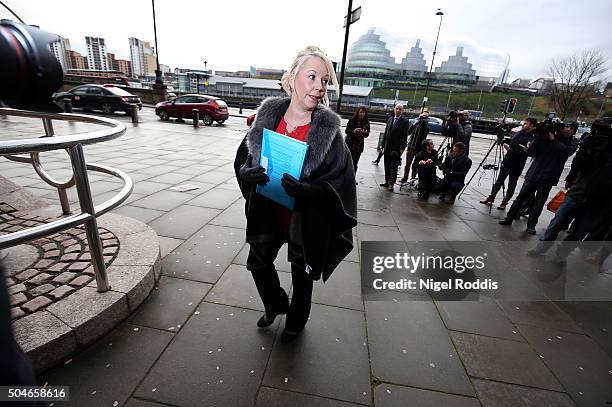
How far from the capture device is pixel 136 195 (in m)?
4.85

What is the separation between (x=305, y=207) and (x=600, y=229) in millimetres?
4775

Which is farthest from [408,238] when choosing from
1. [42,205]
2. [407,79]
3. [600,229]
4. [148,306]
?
[407,79]

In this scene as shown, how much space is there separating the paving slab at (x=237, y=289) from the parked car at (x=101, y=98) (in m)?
16.6

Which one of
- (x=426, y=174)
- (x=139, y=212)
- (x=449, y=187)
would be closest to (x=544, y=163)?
(x=449, y=187)

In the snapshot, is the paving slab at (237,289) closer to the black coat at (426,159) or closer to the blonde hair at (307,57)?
the blonde hair at (307,57)

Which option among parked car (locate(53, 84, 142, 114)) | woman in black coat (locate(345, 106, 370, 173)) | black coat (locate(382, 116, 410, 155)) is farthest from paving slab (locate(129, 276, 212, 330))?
parked car (locate(53, 84, 142, 114))

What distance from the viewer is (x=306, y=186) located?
1.60 metres

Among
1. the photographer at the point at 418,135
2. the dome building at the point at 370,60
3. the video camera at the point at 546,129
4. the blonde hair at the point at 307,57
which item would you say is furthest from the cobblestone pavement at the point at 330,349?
the dome building at the point at 370,60

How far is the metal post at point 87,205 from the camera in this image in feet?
6.07

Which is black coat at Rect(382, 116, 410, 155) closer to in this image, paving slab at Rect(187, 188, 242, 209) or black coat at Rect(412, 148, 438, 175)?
black coat at Rect(412, 148, 438, 175)

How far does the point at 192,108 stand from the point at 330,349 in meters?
16.2

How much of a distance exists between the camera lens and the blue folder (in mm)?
903

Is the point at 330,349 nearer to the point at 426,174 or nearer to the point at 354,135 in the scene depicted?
the point at 354,135

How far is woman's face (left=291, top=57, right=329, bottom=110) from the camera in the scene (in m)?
1.76
